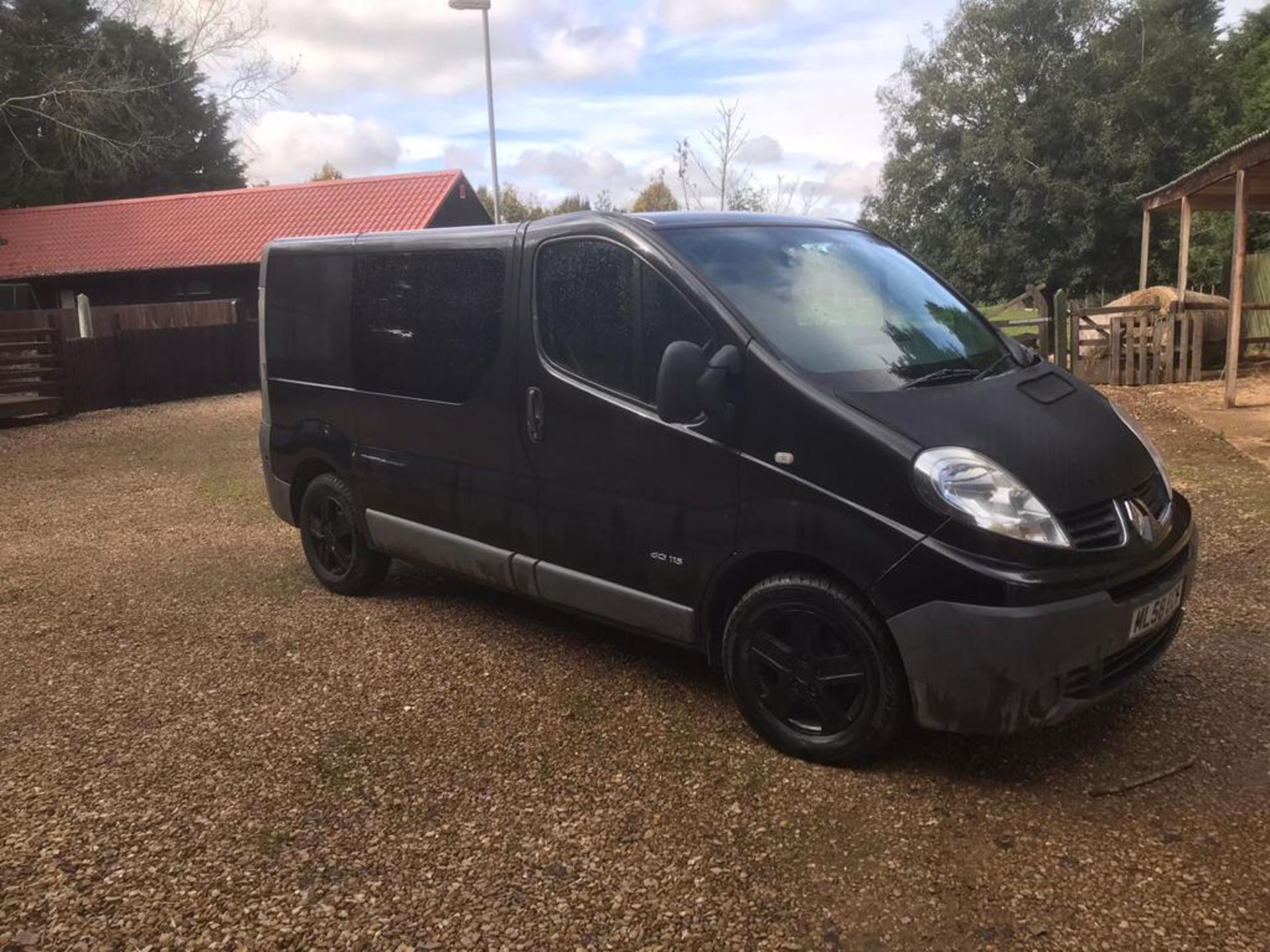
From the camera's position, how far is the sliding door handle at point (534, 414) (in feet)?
13.9

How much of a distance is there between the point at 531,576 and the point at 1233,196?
52.7ft

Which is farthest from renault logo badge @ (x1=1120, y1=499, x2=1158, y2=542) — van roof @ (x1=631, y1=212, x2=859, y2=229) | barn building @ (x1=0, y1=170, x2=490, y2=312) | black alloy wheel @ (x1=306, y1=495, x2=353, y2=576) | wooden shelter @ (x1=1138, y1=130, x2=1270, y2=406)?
barn building @ (x1=0, y1=170, x2=490, y2=312)

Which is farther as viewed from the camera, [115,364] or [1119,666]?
[115,364]

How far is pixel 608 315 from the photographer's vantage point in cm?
401

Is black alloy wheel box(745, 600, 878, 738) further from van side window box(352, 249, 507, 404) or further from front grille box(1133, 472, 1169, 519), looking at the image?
van side window box(352, 249, 507, 404)

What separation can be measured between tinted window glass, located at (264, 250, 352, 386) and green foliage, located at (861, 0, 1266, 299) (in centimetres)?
3195

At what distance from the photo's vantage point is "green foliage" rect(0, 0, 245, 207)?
21156 mm

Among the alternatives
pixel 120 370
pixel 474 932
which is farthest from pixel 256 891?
pixel 120 370

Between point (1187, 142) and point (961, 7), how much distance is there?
905cm

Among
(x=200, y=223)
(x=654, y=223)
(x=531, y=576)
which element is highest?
(x=200, y=223)

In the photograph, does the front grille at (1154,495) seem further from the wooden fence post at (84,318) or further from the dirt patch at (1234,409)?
the wooden fence post at (84,318)

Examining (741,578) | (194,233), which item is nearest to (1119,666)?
(741,578)

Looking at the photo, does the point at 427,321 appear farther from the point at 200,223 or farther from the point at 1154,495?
the point at 200,223

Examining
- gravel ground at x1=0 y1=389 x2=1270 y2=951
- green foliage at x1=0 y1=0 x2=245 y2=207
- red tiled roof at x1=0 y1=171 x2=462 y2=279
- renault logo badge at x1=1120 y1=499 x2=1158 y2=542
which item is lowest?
gravel ground at x1=0 y1=389 x2=1270 y2=951
